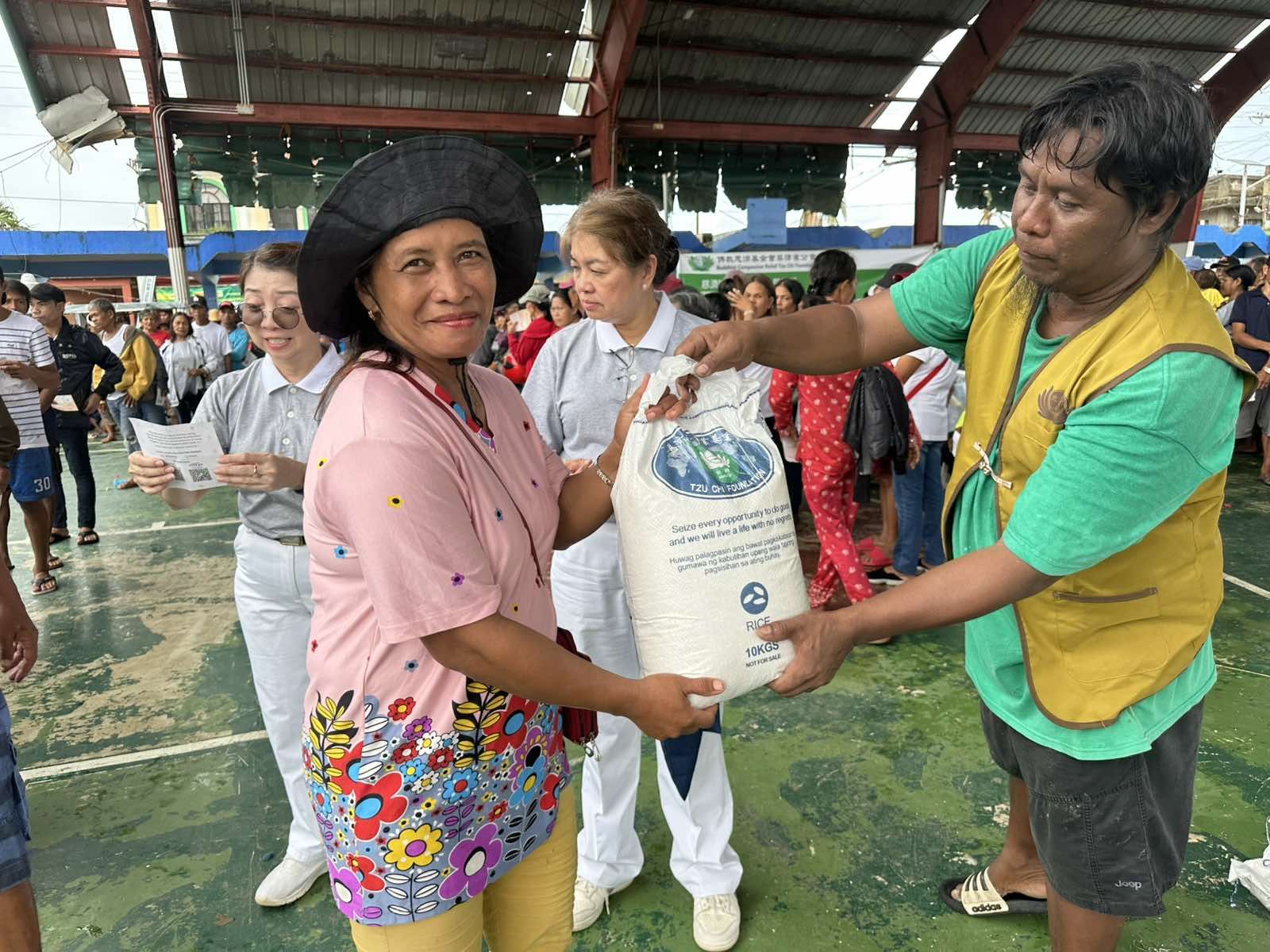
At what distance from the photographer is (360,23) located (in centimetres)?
1067

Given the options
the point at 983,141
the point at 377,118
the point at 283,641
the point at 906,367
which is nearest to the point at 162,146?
the point at 377,118

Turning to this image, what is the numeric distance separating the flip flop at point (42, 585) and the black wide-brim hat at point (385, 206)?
466cm

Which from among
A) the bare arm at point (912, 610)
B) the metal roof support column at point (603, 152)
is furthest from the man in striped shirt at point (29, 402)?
the metal roof support column at point (603, 152)

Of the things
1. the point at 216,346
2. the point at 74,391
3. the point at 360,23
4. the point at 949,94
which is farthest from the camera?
the point at 949,94

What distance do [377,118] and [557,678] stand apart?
12705 mm

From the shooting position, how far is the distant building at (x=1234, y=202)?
3203 centimetres

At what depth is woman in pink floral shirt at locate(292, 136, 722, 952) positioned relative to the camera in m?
1.00

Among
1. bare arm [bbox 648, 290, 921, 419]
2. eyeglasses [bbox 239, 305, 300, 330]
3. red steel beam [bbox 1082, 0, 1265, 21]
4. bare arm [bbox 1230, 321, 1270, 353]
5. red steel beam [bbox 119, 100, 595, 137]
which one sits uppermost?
red steel beam [bbox 1082, 0, 1265, 21]

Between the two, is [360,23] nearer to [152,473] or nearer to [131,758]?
[131,758]

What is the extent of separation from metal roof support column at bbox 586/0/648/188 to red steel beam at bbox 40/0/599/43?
0.36m

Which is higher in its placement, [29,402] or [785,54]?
[785,54]

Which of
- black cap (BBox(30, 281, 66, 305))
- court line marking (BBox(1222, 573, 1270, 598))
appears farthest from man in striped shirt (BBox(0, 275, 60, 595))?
court line marking (BBox(1222, 573, 1270, 598))

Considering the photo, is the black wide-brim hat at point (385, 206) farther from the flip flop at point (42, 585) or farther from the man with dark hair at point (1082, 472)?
the flip flop at point (42, 585)

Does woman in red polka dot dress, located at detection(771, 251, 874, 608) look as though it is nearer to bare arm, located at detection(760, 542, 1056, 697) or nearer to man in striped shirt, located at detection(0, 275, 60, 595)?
bare arm, located at detection(760, 542, 1056, 697)
